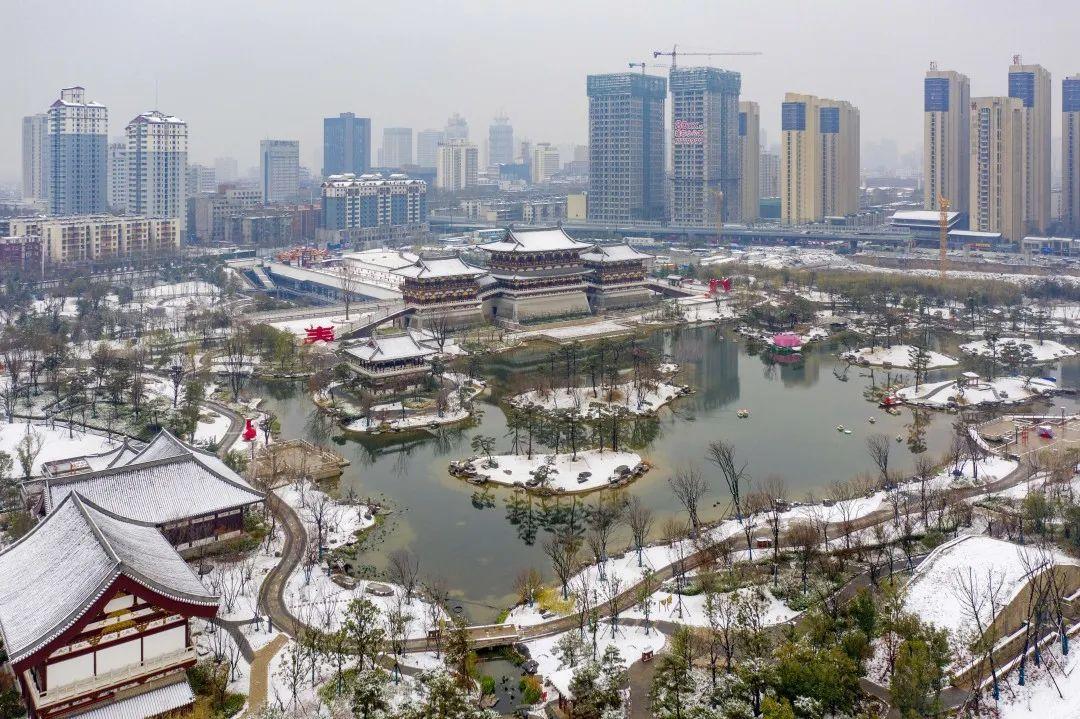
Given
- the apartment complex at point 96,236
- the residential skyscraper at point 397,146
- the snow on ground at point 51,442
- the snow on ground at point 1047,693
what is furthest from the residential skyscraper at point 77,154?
the residential skyscraper at point 397,146

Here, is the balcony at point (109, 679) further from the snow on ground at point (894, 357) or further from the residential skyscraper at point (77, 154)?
the residential skyscraper at point (77, 154)

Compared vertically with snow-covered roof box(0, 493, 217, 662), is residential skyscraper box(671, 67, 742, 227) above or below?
above

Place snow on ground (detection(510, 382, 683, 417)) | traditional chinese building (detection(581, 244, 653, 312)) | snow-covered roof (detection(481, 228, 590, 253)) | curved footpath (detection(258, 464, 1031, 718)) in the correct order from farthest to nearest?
traditional chinese building (detection(581, 244, 653, 312))
snow-covered roof (detection(481, 228, 590, 253))
snow on ground (detection(510, 382, 683, 417))
curved footpath (detection(258, 464, 1031, 718))

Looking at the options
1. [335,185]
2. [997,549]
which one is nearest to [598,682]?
[997,549]

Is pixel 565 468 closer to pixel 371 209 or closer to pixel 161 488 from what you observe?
pixel 161 488

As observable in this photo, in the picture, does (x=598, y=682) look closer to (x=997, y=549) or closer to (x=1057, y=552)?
(x=997, y=549)

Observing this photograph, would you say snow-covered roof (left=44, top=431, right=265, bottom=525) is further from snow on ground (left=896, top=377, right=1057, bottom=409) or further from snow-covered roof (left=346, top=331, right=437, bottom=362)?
snow on ground (left=896, top=377, right=1057, bottom=409)

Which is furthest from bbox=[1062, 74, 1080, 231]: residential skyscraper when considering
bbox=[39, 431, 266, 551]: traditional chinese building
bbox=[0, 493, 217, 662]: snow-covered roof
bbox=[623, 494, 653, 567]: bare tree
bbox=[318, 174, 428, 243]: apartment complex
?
bbox=[0, 493, 217, 662]: snow-covered roof
